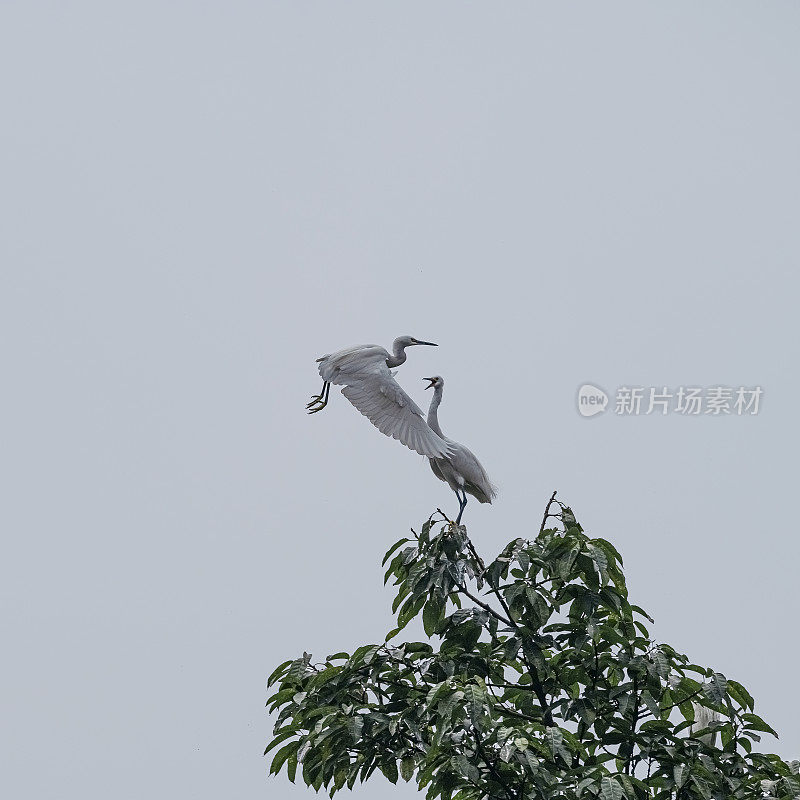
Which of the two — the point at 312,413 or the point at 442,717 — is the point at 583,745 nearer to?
the point at 442,717

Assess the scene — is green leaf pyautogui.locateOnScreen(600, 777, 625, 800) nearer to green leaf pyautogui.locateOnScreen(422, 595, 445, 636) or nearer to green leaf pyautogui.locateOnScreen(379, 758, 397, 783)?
green leaf pyautogui.locateOnScreen(379, 758, 397, 783)

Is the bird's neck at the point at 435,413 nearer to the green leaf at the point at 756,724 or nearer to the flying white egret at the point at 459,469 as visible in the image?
the flying white egret at the point at 459,469

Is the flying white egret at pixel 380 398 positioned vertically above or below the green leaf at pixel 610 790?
above

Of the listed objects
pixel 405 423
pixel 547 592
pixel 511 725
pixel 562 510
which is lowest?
pixel 511 725

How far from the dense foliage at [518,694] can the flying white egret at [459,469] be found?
0.72m

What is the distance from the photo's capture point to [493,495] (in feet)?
15.8

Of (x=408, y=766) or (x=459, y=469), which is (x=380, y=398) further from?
(x=408, y=766)

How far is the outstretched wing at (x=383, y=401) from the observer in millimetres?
4453

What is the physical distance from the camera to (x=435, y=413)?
4738mm

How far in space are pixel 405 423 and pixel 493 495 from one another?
573 millimetres

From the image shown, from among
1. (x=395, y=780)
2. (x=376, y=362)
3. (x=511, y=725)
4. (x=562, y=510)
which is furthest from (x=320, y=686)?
(x=376, y=362)

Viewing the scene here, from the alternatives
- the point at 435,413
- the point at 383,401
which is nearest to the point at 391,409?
the point at 383,401

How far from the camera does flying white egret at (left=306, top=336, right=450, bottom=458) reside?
175 inches

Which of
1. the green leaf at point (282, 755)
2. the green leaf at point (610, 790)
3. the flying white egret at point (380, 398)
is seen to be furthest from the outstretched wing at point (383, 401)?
the green leaf at point (610, 790)
